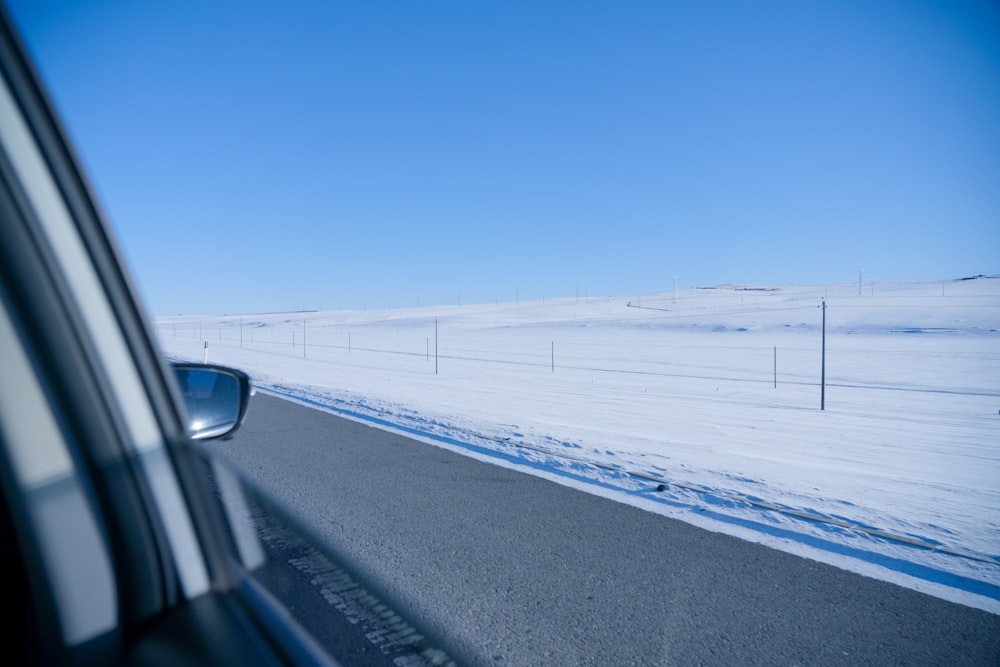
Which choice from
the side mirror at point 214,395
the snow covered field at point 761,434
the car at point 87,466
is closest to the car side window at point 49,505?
the car at point 87,466

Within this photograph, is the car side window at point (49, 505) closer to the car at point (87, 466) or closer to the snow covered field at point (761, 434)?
the car at point (87, 466)

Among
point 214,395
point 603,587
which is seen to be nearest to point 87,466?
point 214,395

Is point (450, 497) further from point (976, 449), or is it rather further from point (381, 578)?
point (976, 449)

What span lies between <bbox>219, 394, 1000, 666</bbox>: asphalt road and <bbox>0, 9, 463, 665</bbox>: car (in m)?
2.06

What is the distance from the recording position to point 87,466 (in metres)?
1.07

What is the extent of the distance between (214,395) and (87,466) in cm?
121

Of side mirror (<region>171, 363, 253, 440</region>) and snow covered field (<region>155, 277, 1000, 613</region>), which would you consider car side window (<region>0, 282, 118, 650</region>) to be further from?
snow covered field (<region>155, 277, 1000, 613</region>)

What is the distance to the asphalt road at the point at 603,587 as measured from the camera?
2.93 metres

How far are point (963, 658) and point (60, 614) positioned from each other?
12.2ft

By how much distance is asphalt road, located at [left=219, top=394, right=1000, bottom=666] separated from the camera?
2.93m

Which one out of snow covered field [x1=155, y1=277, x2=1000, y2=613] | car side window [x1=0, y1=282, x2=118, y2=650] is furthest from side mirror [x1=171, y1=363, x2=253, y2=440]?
snow covered field [x1=155, y1=277, x2=1000, y2=613]

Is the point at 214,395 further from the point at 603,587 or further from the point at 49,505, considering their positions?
the point at 603,587

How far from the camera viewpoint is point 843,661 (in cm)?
281

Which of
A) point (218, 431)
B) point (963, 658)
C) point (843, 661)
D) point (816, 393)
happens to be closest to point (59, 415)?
point (218, 431)
